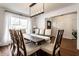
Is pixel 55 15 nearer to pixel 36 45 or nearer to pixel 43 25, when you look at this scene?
pixel 43 25

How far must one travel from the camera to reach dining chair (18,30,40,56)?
1.54 metres

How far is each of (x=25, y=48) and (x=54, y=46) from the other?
52 cm

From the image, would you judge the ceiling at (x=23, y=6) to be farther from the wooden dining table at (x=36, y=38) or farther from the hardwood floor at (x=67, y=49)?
the hardwood floor at (x=67, y=49)

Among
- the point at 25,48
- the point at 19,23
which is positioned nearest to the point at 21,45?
the point at 25,48

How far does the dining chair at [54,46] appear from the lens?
155cm

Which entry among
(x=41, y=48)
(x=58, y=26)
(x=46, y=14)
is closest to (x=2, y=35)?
(x=41, y=48)

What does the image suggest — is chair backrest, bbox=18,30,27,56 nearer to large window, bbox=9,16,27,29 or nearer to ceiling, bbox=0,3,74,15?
large window, bbox=9,16,27,29

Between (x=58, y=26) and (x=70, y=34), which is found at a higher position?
(x=58, y=26)

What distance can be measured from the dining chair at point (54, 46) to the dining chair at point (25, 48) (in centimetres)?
15

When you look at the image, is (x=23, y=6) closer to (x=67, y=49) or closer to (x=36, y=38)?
(x=36, y=38)

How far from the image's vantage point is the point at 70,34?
154 centimetres

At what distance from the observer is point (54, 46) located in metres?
1.62

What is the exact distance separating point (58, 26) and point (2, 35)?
3.22ft

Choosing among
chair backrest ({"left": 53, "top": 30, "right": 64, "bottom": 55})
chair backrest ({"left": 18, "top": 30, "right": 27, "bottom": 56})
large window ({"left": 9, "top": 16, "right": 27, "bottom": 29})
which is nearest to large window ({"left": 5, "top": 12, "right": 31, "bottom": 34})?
large window ({"left": 9, "top": 16, "right": 27, "bottom": 29})
